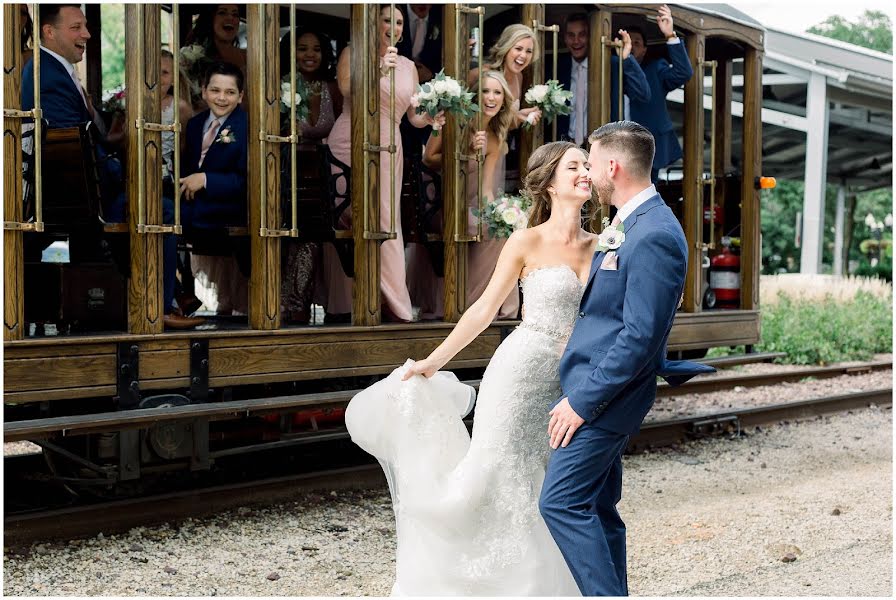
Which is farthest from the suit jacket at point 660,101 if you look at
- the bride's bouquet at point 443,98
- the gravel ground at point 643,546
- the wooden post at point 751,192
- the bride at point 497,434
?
the bride at point 497,434

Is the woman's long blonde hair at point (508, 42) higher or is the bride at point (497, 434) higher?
the woman's long blonde hair at point (508, 42)

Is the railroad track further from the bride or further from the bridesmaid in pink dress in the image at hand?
the bride

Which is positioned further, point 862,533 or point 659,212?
point 862,533

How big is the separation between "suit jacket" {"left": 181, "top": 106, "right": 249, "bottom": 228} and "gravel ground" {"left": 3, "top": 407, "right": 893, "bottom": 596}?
5.64 feet

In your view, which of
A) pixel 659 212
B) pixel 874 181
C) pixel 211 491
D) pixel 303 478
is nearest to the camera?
pixel 659 212

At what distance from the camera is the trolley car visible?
14.4 feet


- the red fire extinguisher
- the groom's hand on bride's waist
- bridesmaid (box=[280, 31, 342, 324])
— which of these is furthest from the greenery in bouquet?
the red fire extinguisher

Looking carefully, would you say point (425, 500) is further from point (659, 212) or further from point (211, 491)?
point (211, 491)

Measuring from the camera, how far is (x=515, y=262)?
3.69 meters

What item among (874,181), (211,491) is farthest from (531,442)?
(874,181)

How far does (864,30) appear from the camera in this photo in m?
49.9

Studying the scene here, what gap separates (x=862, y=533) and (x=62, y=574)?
425cm

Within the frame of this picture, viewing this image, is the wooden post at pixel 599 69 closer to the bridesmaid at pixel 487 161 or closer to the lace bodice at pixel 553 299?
the bridesmaid at pixel 487 161

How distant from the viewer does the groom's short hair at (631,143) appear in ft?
10.6
